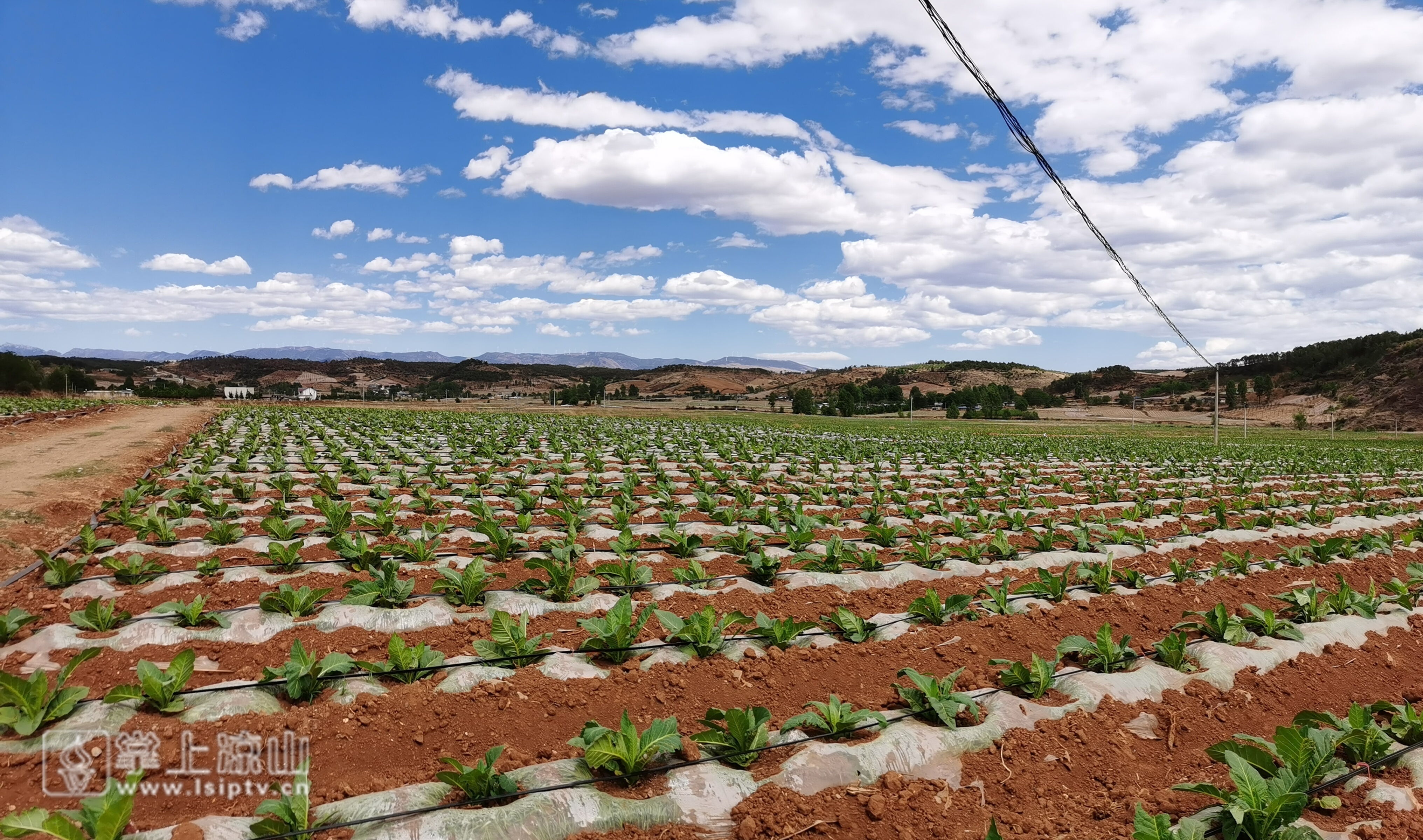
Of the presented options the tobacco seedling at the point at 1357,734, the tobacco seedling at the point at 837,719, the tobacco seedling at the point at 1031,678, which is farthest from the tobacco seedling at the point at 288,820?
the tobacco seedling at the point at 1357,734

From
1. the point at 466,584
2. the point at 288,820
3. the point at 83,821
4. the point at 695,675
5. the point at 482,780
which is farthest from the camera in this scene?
the point at 466,584

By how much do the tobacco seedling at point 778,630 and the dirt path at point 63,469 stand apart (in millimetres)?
8595

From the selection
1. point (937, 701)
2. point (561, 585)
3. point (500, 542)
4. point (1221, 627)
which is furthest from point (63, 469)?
point (1221, 627)

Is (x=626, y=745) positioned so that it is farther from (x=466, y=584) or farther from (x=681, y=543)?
(x=681, y=543)

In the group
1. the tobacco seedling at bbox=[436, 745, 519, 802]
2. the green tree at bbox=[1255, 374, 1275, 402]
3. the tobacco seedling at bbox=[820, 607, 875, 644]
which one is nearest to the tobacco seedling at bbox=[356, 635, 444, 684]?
the tobacco seedling at bbox=[436, 745, 519, 802]

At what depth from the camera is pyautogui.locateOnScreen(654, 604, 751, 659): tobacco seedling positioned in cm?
571

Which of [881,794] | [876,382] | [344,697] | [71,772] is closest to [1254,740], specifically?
[881,794]

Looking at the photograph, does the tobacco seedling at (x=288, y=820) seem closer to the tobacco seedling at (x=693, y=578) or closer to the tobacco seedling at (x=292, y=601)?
the tobacco seedling at (x=292, y=601)

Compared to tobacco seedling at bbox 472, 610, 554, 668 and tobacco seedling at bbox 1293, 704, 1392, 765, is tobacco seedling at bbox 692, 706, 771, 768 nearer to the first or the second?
tobacco seedling at bbox 472, 610, 554, 668

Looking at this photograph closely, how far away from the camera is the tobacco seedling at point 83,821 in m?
3.01

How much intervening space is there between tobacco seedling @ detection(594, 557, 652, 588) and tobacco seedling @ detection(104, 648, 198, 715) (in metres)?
3.48

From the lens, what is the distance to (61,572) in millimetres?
6805

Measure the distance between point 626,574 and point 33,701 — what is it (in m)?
4.36

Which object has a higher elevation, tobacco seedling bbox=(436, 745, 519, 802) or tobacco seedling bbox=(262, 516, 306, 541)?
tobacco seedling bbox=(262, 516, 306, 541)
